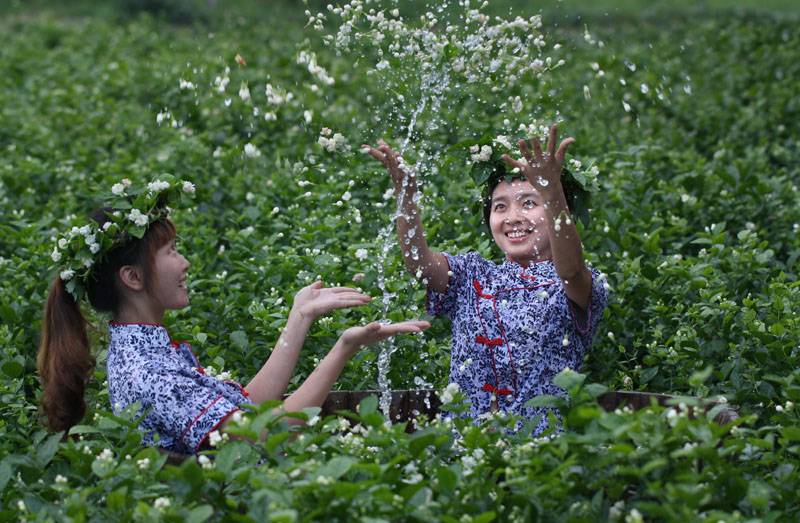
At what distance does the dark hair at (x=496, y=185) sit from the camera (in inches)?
157

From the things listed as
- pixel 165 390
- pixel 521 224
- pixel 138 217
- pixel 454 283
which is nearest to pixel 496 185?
pixel 521 224

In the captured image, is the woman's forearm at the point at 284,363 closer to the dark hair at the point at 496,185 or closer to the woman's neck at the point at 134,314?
the woman's neck at the point at 134,314

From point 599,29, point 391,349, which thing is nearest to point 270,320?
point 391,349

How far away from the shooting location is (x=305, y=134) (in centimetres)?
747

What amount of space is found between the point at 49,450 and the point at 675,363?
7.31ft

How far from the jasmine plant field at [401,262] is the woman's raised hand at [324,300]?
32 cm

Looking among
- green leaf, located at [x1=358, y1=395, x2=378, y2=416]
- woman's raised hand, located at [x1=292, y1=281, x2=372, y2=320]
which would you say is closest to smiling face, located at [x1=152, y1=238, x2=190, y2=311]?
woman's raised hand, located at [x1=292, y1=281, x2=372, y2=320]

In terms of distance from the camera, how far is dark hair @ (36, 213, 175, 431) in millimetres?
3473

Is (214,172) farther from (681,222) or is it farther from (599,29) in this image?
(599,29)

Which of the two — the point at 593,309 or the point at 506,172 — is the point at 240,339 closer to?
the point at 506,172

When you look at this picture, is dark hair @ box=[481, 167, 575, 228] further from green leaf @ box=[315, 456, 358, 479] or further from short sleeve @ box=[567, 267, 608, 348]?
green leaf @ box=[315, 456, 358, 479]

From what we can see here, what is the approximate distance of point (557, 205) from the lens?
3.36 m

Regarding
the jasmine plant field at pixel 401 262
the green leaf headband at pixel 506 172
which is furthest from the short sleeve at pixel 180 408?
the green leaf headband at pixel 506 172

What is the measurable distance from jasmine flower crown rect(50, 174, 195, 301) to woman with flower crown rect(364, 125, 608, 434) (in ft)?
2.28
